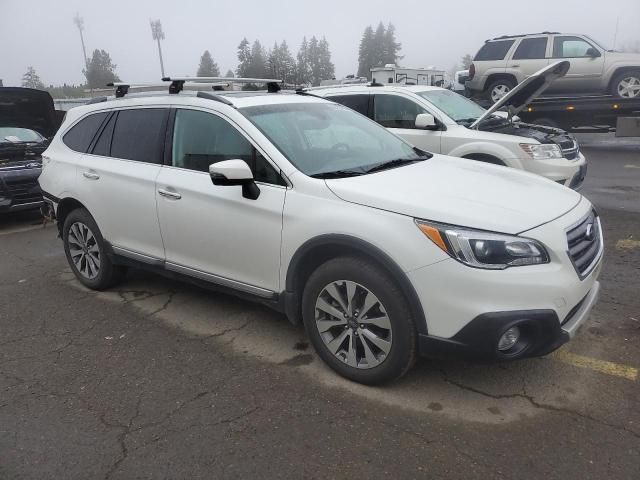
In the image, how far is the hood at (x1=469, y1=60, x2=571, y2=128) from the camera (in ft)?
21.8

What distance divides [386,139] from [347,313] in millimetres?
1670

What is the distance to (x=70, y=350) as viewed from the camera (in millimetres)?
3762

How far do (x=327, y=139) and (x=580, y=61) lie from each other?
36.6 feet

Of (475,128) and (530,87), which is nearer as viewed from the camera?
(475,128)

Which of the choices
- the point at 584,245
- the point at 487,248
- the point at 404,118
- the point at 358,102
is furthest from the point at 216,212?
the point at 358,102

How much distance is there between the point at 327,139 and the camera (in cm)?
376

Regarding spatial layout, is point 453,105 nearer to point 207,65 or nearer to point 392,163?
point 392,163

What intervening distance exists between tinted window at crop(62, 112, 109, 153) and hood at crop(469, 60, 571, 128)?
451cm

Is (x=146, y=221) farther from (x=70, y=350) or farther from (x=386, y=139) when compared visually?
(x=386, y=139)

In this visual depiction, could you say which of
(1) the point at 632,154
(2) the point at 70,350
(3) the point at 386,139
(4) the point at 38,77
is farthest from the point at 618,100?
(4) the point at 38,77

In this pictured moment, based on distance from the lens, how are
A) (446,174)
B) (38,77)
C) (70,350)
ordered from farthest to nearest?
1. (38,77)
2. (70,350)
3. (446,174)

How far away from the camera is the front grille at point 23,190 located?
7.43 meters

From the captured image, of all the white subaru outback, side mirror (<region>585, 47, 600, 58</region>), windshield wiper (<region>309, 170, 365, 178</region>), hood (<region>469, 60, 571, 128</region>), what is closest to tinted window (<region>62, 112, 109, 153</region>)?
the white subaru outback

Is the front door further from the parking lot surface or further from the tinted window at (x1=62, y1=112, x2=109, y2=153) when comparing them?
the tinted window at (x1=62, y1=112, x2=109, y2=153)
